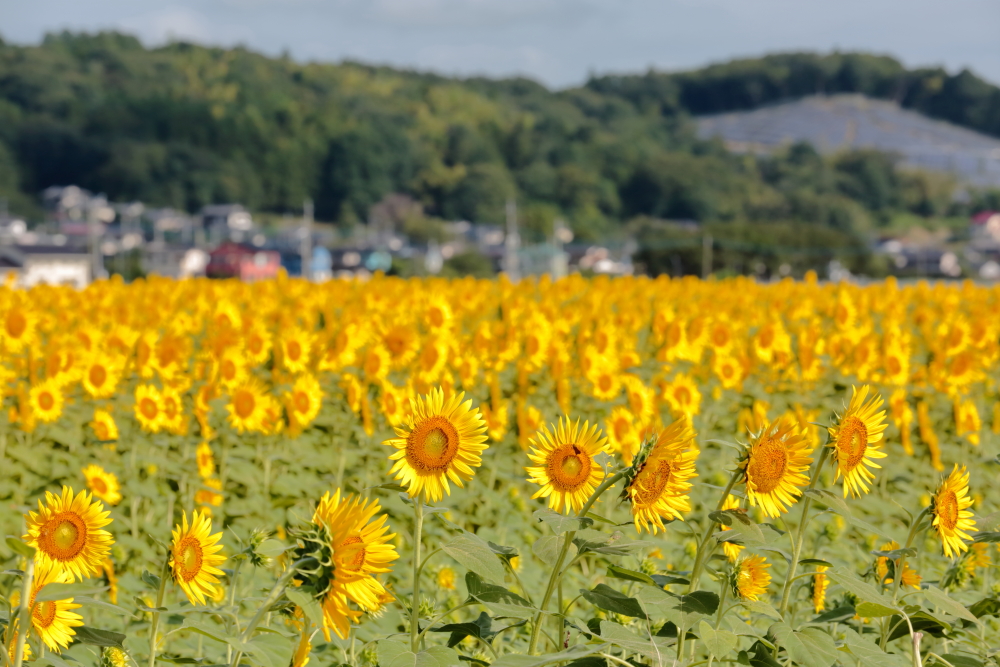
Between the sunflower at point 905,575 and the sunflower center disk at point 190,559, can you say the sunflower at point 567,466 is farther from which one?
the sunflower at point 905,575

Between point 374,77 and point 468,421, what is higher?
point 374,77

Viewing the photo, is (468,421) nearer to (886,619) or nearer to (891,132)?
(886,619)

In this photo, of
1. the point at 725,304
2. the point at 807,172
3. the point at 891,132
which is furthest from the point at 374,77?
the point at 725,304

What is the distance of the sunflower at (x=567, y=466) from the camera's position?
8.20 ft

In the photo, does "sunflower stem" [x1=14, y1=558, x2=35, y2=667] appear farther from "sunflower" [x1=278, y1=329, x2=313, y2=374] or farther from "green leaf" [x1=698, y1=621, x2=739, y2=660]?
"sunflower" [x1=278, y1=329, x2=313, y2=374]

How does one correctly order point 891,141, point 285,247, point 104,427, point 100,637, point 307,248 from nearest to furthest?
point 100,637
point 104,427
point 307,248
point 285,247
point 891,141

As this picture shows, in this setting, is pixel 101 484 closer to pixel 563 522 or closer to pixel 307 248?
pixel 563 522

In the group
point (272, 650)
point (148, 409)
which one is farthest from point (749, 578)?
point (148, 409)

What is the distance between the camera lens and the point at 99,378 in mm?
5934

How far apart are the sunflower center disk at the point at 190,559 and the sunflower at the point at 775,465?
1101 millimetres

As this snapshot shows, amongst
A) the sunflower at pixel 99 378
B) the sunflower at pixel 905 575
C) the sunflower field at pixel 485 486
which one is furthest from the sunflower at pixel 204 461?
the sunflower at pixel 905 575

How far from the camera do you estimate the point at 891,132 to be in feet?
639

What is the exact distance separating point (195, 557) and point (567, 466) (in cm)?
78

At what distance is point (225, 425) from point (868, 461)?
11.9 feet
